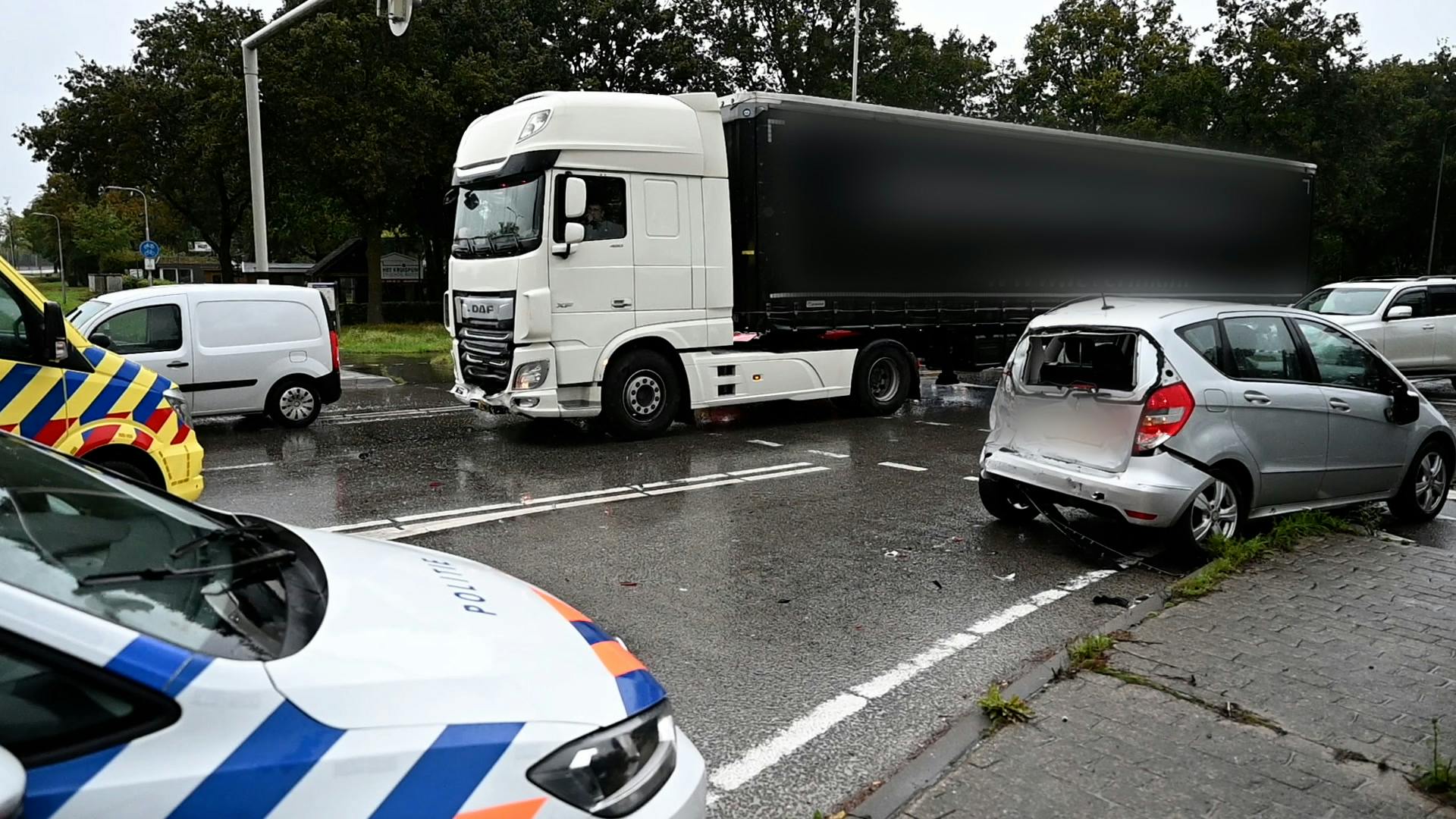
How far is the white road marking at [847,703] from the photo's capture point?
11.8 ft

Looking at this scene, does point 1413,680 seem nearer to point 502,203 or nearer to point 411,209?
point 502,203

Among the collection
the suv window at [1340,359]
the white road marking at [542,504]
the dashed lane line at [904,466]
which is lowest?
the dashed lane line at [904,466]

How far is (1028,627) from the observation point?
5105 mm

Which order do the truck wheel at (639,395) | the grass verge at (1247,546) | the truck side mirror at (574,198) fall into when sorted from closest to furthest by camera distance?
the grass verge at (1247,546) → the truck side mirror at (574,198) → the truck wheel at (639,395)

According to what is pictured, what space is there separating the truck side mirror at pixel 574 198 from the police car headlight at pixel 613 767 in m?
8.10

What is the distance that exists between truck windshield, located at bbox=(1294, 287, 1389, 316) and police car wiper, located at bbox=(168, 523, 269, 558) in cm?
1630

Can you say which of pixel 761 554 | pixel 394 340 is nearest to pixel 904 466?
pixel 761 554

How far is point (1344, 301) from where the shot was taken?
16094 mm

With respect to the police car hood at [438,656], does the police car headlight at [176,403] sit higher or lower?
higher

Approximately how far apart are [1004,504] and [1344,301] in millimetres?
12074

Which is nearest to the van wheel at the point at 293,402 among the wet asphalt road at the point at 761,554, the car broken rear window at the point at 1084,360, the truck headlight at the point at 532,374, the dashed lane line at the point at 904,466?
the wet asphalt road at the point at 761,554

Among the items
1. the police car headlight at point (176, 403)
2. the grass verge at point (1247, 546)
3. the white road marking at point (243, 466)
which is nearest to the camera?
the grass verge at point (1247, 546)

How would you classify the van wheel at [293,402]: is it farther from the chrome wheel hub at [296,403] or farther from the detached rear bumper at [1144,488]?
the detached rear bumper at [1144,488]

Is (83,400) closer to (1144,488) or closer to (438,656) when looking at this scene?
(438,656)
